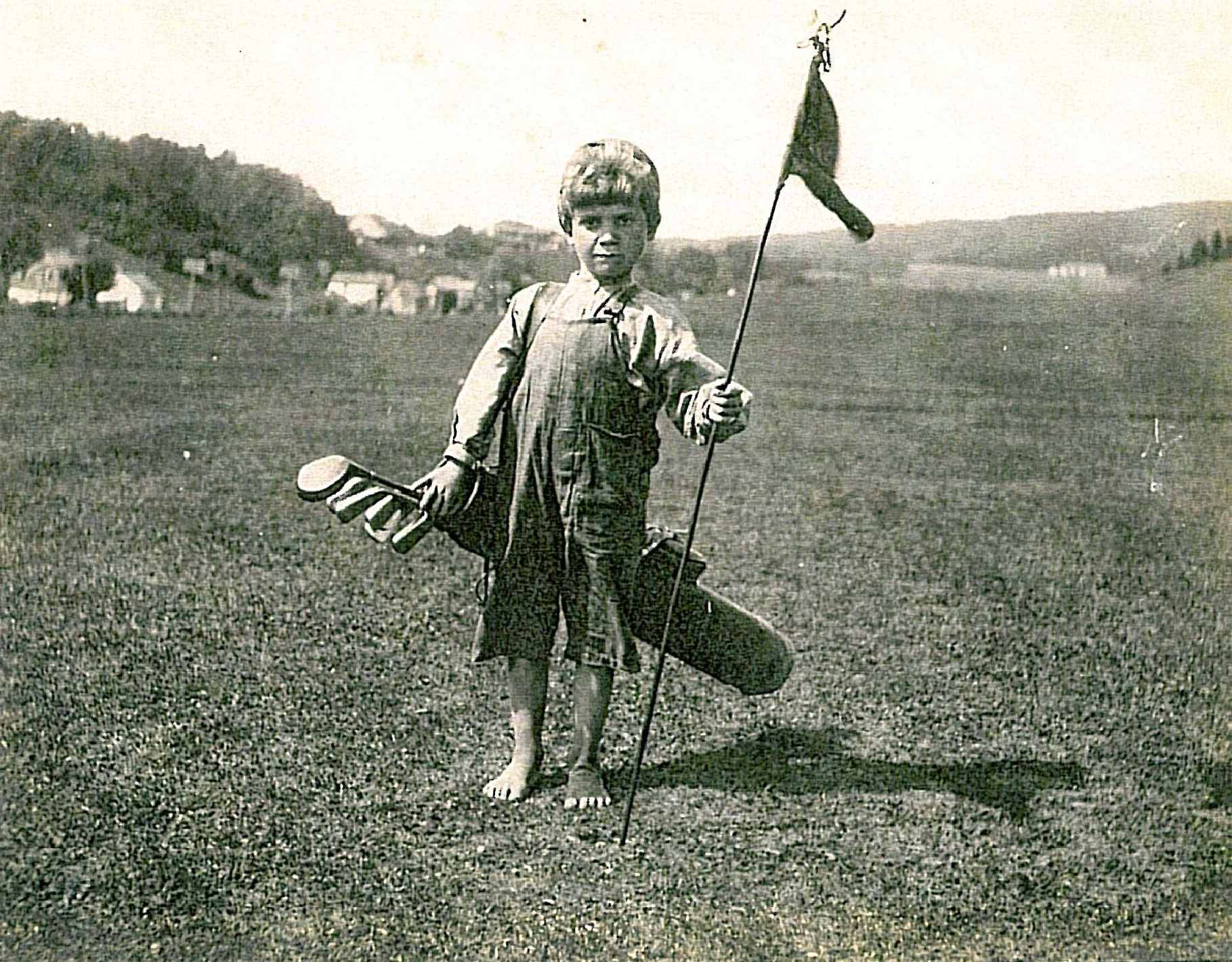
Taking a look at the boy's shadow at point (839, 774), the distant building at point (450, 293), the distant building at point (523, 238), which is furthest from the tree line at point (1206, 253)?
the boy's shadow at point (839, 774)

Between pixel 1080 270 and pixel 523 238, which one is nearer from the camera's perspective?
pixel 523 238

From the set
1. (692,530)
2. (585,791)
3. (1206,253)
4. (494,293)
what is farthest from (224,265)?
(1206,253)

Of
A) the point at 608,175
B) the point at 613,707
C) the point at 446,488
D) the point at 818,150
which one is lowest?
the point at 613,707

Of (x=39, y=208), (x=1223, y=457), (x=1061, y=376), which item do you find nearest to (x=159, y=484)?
(x=39, y=208)

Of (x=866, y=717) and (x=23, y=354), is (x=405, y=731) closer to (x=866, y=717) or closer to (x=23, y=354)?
(x=866, y=717)

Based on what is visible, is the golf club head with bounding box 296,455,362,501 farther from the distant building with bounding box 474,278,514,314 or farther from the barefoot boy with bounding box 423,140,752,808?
the distant building with bounding box 474,278,514,314

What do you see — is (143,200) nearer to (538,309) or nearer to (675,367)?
(538,309)
